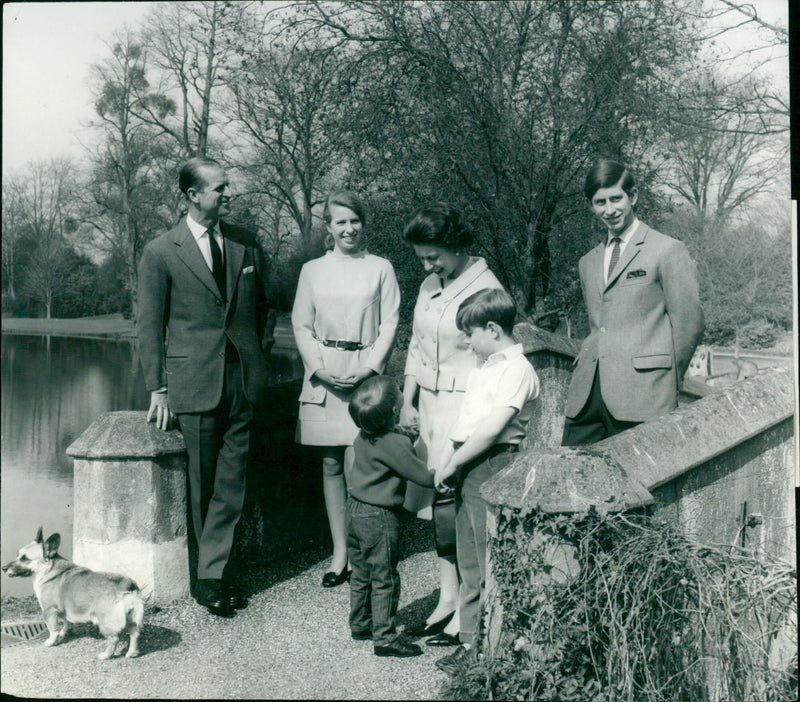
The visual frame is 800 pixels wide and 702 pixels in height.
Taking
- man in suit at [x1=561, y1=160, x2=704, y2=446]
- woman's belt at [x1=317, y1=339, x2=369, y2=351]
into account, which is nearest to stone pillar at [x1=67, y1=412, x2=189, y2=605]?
woman's belt at [x1=317, y1=339, x2=369, y2=351]

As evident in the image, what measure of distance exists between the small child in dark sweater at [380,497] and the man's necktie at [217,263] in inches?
37.8

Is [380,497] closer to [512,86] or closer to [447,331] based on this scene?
[447,331]

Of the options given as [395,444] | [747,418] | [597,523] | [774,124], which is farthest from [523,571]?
[774,124]

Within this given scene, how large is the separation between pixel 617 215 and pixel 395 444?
1498mm

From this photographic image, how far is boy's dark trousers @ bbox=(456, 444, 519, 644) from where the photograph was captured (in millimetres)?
3463

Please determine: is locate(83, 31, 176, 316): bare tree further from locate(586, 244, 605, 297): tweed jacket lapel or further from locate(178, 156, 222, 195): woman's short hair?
locate(586, 244, 605, 297): tweed jacket lapel

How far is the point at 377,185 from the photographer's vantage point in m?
7.99

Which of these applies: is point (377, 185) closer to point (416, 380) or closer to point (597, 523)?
point (416, 380)

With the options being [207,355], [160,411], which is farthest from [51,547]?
[207,355]

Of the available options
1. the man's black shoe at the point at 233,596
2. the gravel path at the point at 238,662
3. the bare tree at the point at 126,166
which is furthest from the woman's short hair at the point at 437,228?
the bare tree at the point at 126,166

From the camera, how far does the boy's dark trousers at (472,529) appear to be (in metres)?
3.46

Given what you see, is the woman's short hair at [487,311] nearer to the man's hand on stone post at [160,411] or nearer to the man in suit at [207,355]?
the man in suit at [207,355]

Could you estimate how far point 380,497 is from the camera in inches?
140

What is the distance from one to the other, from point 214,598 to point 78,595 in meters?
0.68
